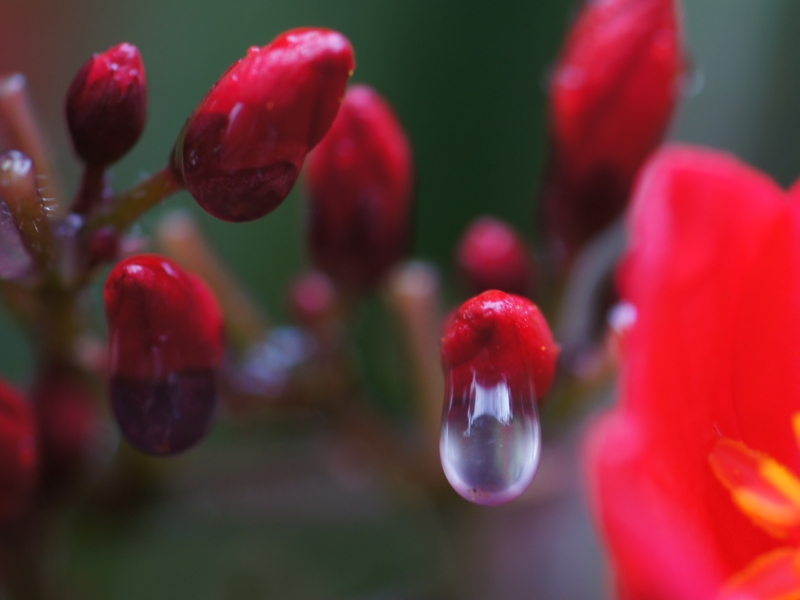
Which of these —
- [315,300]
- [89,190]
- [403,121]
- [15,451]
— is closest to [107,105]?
[89,190]

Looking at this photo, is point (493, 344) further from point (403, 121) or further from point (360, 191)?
point (403, 121)

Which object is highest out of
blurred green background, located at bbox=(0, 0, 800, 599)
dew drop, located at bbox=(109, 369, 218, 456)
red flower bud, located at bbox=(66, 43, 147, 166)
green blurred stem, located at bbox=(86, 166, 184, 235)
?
red flower bud, located at bbox=(66, 43, 147, 166)

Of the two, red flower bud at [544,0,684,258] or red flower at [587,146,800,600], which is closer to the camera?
red flower at [587,146,800,600]

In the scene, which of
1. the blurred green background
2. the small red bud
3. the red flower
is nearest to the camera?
the red flower

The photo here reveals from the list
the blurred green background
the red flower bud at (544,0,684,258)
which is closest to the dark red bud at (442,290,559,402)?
the red flower bud at (544,0,684,258)

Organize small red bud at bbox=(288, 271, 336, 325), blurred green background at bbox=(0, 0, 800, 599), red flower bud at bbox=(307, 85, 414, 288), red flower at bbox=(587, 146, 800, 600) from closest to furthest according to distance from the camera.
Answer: red flower at bbox=(587, 146, 800, 600), red flower bud at bbox=(307, 85, 414, 288), small red bud at bbox=(288, 271, 336, 325), blurred green background at bbox=(0, 0, 800, 599)

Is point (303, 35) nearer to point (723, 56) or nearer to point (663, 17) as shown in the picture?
point (663, 17)

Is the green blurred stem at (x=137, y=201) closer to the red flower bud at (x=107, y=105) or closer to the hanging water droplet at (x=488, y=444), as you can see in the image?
the red flower bud at (x=107, y=105)

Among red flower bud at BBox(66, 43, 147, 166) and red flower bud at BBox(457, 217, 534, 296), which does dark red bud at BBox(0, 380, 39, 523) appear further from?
red flower bud at BBox(457, 217, 534, 296)
